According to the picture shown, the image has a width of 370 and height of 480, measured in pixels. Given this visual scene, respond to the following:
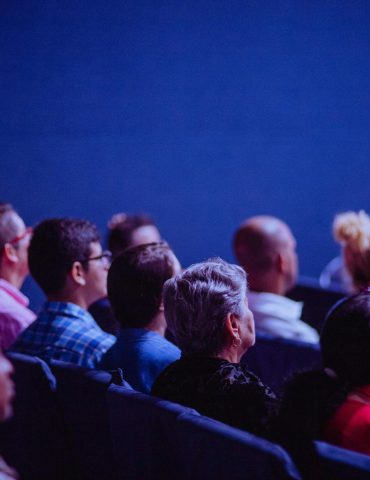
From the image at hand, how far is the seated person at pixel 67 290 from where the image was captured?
2.85m

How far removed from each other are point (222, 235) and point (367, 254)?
3.24 metres

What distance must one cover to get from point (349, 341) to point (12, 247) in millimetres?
2464

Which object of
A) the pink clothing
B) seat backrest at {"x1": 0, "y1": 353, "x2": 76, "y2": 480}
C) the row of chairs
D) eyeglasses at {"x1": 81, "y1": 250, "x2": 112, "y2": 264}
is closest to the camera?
the row of chairs

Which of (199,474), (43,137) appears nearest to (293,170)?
(43,137)

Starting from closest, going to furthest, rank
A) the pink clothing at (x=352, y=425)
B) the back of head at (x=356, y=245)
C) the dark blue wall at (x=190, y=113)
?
the pink clothing at (x=352, y=425) → the back of head at (x=356, y=245) → the dark blue wall at (x=190, y=113)

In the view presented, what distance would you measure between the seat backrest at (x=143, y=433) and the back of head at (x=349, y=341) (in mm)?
378

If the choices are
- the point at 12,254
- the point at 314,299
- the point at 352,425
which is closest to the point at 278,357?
the point at 352,425

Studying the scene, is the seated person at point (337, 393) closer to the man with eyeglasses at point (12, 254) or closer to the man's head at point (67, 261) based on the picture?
the man's head at point (67, 261)

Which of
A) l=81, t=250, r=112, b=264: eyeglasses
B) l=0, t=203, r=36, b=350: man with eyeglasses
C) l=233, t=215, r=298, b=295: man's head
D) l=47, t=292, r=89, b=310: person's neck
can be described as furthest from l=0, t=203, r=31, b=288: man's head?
l=233, t=215, r=298, b=295: man's head

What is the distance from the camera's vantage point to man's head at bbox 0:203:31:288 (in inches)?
153

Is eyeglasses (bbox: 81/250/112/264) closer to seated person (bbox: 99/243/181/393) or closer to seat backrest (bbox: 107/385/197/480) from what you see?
seated person (bbox: 99/243/181/393)

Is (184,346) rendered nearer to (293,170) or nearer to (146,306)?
(146,306)

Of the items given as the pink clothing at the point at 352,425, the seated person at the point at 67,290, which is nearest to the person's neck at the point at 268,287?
the seated person at the point at 67,290

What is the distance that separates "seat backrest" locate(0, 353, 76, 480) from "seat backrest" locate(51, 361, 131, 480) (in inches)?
2.1
